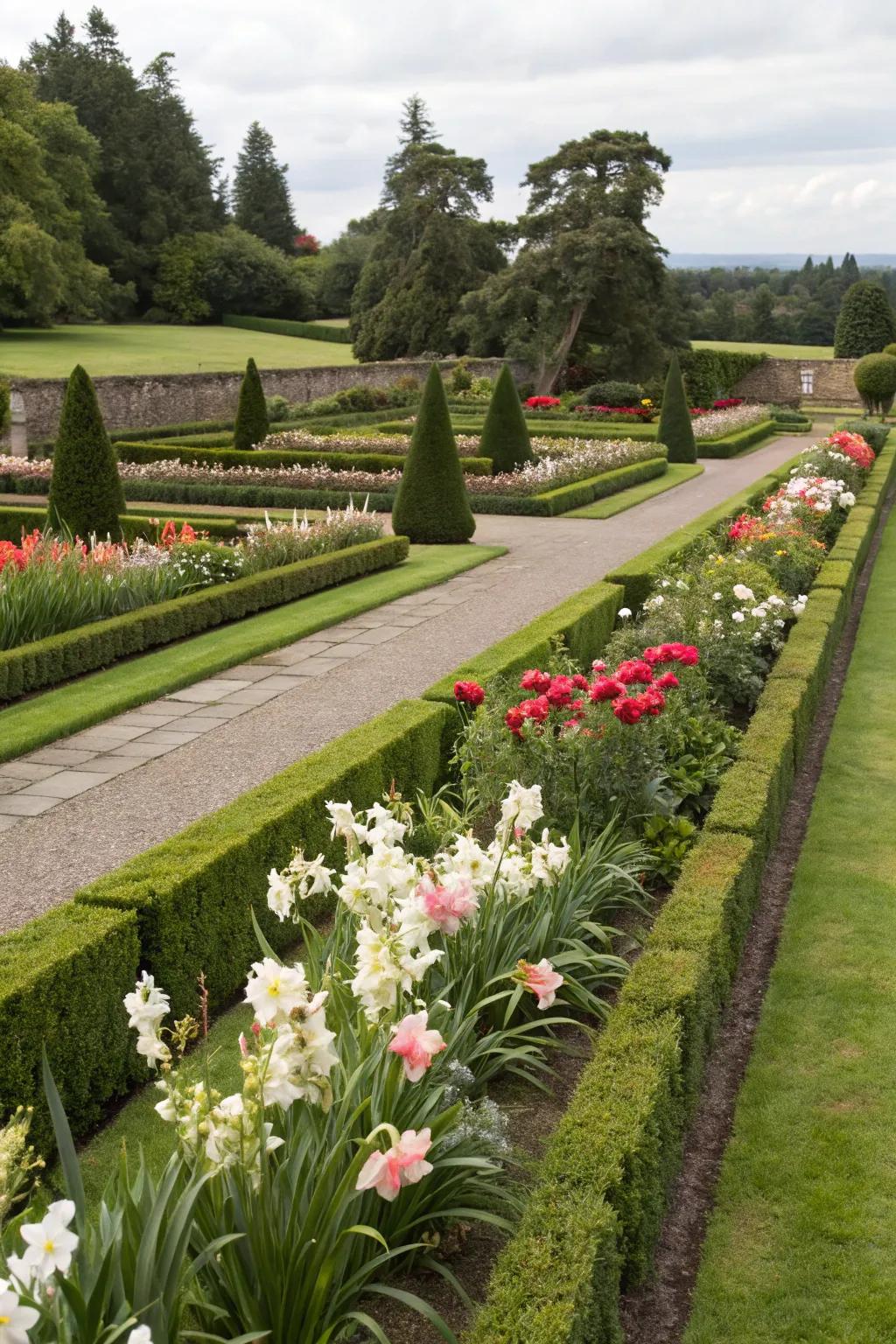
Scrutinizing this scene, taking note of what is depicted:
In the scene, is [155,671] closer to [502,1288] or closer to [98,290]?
[502,1288]

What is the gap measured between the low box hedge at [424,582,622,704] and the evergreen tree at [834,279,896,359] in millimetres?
35089

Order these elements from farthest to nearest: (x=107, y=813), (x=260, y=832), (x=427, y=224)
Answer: (x=427, y=224) < (x=107, y=813) < (x=260, y=832)

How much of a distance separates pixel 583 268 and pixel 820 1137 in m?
31.3

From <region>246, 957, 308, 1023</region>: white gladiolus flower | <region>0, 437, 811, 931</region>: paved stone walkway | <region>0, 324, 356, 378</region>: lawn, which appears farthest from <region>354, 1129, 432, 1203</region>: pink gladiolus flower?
<region>0, 324, 356, 378</region>: lawn

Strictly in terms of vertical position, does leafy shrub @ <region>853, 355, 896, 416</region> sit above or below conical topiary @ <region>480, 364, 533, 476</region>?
above

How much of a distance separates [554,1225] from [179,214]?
5190 cm

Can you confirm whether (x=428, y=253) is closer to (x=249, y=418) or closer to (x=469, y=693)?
(x=249, y=418)

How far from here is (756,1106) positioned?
3695 millimetres

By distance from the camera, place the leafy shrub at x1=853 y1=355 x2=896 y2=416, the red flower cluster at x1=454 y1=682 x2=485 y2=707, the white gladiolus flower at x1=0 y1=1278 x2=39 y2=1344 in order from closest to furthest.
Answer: the white gladiolus flower at x1=0 y1=1278 x2=39 y2=1344 < the red flower cluster at x1=454 y1=682 x2=485 y2=707 < the leafy shrub at x1=853 y1=355 x2=896 y2=416

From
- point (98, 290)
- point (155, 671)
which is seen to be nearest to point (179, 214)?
point (98, 290)

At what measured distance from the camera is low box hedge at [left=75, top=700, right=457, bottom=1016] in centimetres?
382

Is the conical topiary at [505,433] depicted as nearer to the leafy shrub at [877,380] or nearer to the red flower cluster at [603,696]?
the red flower cluster at [603,696]

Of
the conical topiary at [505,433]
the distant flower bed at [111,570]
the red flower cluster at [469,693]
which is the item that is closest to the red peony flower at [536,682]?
the red flower cluster at [469,693]

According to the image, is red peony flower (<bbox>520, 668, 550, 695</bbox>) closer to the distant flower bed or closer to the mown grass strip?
the distant flower bed
